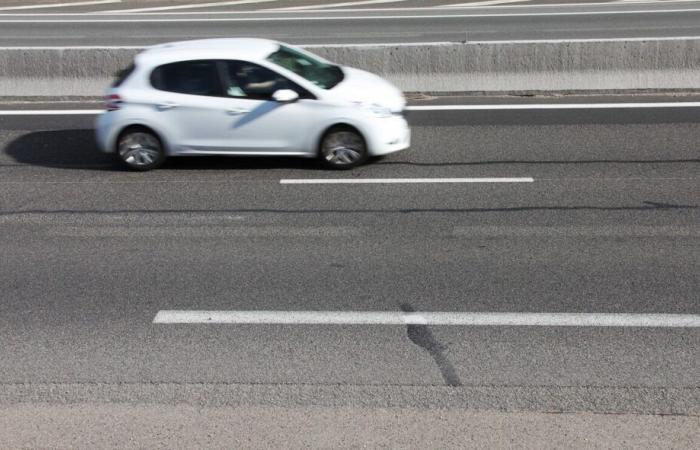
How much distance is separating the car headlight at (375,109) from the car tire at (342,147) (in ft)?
0.99

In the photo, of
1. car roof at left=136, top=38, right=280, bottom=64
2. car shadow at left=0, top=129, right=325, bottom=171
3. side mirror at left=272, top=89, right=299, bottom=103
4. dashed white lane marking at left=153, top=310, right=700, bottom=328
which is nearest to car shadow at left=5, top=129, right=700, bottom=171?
car shadow at left=0, top=129, right=325, bottom=171

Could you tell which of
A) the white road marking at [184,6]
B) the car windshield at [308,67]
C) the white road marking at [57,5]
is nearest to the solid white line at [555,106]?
the car windshield at [308,67]

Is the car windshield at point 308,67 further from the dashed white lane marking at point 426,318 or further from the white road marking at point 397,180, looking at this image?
the dashed white lane marking at point 426,318

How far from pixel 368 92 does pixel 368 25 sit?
44.2 ft

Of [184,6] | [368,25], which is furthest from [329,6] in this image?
[184,6]

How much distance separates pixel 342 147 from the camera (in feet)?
36.0

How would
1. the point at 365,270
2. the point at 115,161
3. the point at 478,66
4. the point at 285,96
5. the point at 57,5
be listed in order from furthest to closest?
the point at 57,5 < the point at 478,66 < the point at 115,161 < the point at 285,96 < the point at 365,270

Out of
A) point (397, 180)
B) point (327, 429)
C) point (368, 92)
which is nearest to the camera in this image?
point (327, 429)

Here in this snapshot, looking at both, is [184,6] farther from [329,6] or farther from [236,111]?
[236,111]

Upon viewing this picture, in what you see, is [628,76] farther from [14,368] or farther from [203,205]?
[14,368]

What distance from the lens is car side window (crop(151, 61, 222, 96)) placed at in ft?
36.3

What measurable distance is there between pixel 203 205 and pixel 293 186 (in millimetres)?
1160

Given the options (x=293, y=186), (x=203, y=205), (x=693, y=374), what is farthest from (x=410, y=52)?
(x=693, y=374)

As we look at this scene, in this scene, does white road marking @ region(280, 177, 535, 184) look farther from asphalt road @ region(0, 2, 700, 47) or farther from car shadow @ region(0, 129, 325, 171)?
asphalt road @ region(0, 2, 700, 47)
